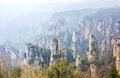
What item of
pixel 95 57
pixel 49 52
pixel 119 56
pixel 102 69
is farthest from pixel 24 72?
pixel 49 52

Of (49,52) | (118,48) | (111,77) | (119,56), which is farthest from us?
(49,52)

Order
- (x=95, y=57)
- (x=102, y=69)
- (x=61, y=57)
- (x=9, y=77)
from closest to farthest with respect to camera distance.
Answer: (x=9, y=77) < (x=102, y=69) < (x=95, y=57) < (x=61, y=57)

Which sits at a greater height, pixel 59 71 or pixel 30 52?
pixel 59 71

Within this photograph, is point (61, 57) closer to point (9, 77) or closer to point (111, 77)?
point (9, 77)

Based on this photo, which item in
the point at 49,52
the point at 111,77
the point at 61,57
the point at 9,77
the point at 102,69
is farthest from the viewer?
the point at 49,52

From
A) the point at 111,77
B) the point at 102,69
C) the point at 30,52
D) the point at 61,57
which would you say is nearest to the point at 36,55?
the point at 30,52

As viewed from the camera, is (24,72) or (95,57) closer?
(24,72)

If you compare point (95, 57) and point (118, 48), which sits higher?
point (118, 48)

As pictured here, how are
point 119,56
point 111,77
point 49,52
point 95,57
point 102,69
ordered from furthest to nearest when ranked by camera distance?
point 49,52 → point 95,57 → point 102,69 → point 119,56 → point 111,77

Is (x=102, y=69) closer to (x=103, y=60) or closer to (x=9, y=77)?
(x=103, y=60)
